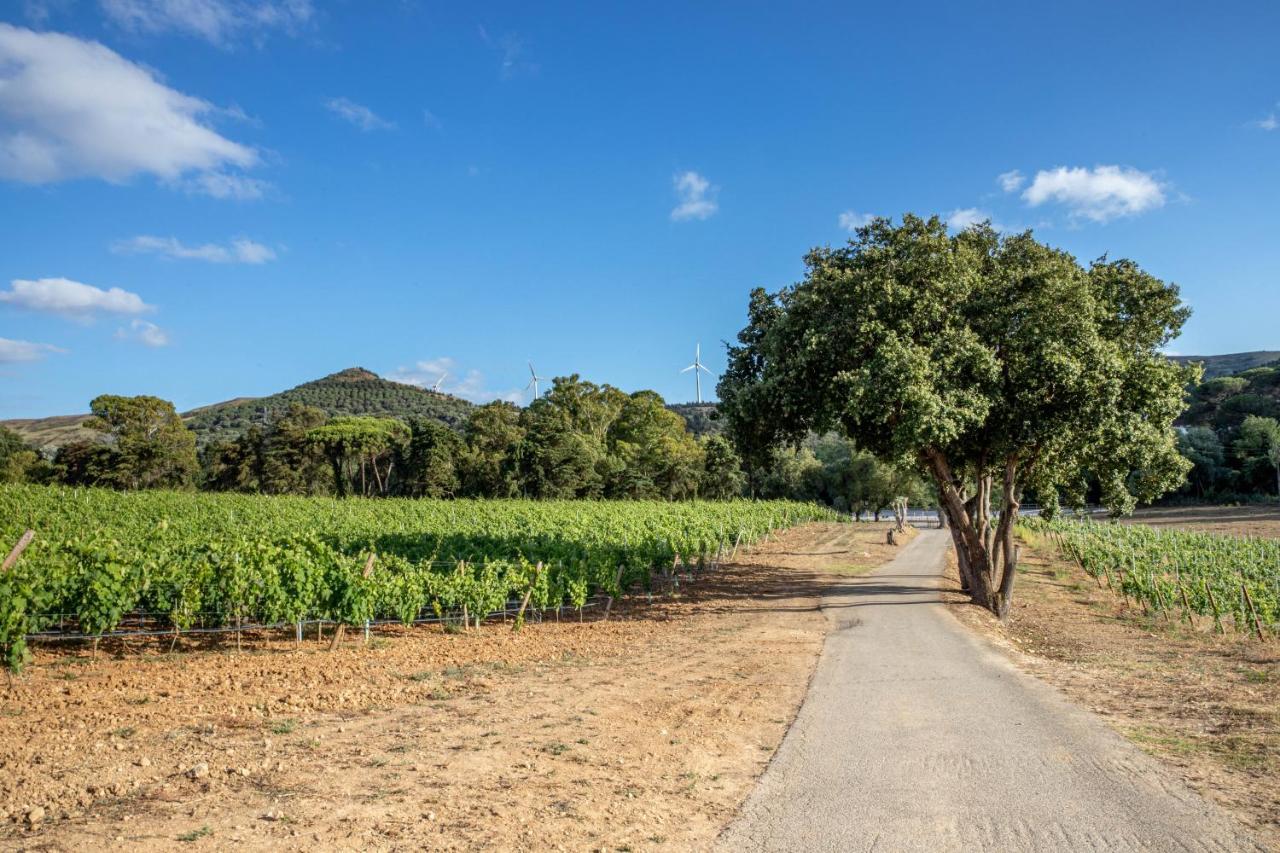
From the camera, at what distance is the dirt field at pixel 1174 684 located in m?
7.82

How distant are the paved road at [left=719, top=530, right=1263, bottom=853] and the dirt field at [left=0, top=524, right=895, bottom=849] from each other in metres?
0.55

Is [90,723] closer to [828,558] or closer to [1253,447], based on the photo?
[828,558]

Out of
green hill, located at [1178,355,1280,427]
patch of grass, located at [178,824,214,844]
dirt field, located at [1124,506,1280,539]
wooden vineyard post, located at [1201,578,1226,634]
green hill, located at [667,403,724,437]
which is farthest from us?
green hill, located at [667,403,724,437]

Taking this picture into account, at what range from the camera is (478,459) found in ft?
244

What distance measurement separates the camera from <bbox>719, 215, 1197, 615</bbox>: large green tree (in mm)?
17828

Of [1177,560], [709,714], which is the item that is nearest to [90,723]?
[709,714]

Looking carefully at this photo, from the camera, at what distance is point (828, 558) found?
39.0 m

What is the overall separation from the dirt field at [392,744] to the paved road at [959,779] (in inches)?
21.6

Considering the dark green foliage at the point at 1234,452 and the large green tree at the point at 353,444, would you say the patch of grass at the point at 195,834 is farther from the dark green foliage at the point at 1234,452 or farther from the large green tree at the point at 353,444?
the dark green foliage at the point at 1234,452

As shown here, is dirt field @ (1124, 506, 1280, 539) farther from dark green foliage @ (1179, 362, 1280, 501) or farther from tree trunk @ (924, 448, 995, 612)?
tree trunk @ (924, 448, 995, 612)

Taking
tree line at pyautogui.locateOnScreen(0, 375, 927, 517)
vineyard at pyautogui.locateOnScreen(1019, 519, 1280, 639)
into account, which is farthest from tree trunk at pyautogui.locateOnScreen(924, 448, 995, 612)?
tree line at pyautogui.locateOnScreen(0, 375, 927, 517)

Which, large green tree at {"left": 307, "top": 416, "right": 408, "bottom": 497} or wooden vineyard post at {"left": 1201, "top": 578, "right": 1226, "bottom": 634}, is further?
large green tree at {"left": 307, "top": 416, "right": 408, "bottom": 497}

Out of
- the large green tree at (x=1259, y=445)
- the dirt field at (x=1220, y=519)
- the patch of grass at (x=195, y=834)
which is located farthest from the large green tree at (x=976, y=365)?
the large green tree at (x=1259, y=445)

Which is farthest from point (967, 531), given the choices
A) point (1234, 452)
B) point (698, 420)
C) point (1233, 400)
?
point (698, 420)
